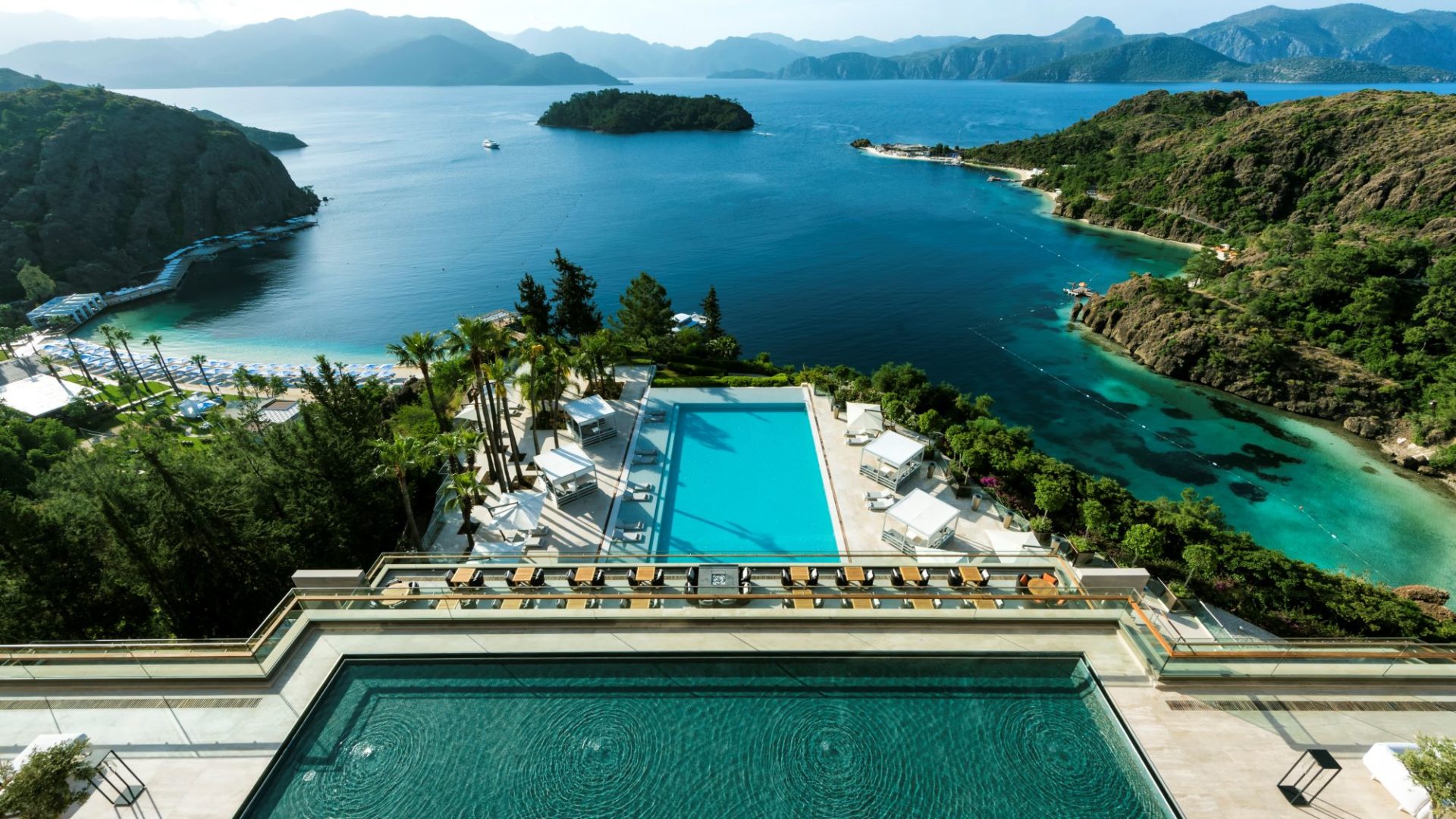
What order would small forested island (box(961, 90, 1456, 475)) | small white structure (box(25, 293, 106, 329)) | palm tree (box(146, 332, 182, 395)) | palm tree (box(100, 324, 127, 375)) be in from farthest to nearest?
small white structure (box(25, 293, 106, 329)) → palm tree (box(146, 332, 182, 395)) → palm tree (box(100, 324, 127, 375)) → small forested island (box(961, 90, 1456, 475))

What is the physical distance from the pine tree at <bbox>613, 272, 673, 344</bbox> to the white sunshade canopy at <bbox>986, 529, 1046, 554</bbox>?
29794 millimetres

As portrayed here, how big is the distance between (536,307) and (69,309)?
67.0 meters

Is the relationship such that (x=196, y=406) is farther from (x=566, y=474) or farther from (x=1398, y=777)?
(x=1398, y=777)

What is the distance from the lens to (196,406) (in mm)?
46531

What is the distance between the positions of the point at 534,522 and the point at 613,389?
46.8 feet

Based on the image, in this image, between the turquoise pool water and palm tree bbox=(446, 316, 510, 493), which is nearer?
the turquoise pool water

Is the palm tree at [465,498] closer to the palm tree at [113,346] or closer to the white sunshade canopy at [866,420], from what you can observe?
the white sunshade canopy at [866,420]

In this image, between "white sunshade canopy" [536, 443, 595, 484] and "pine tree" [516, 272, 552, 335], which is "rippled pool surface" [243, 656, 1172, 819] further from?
"pine tree" [516, 272, 552, 335]

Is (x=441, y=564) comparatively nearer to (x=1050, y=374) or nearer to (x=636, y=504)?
(x=636, y=504)

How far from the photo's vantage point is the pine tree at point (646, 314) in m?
45.5

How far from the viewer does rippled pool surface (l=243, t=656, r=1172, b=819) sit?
11695mm

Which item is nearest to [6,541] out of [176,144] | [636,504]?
[636,504]

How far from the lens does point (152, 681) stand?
13.6m

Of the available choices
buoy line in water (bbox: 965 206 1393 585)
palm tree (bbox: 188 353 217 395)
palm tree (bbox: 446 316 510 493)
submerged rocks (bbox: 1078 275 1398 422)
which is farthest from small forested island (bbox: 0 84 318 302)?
submerged rocks (bbox: 1078 275 1398 422)
